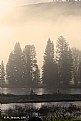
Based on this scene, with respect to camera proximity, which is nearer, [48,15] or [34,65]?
[34,65]

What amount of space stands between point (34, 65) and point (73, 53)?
8.11m

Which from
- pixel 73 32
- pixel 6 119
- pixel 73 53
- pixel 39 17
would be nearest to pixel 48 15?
pixel 39 17

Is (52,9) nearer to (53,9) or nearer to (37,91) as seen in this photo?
(53,9)

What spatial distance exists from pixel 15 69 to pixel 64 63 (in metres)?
7.12

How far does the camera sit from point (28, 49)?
6544 cm

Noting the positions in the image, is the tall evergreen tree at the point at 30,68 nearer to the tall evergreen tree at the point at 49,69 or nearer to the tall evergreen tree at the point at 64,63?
the tall evergreen tree at the point at 49,69

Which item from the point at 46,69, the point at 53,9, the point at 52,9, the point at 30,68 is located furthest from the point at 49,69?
the point at 52,9

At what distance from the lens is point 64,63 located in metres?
63.8

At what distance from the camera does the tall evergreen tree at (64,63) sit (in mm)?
61938

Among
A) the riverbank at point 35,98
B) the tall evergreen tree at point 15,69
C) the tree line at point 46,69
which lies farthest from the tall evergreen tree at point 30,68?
the riverbank at point 35,98

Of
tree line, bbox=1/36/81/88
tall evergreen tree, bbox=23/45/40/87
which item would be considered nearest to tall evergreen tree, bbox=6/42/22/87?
tree line, bbox=1/36/81/88

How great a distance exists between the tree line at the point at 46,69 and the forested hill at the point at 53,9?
65.6 feet

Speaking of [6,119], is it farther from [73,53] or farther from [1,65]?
[73,53]

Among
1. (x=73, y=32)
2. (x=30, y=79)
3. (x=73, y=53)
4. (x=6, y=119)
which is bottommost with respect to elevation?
(x=6, y=119)
